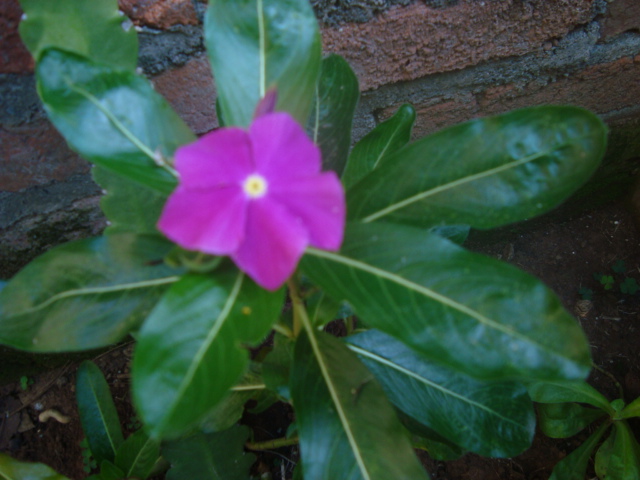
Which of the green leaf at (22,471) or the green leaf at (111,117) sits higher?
the green leaf at (111,117)

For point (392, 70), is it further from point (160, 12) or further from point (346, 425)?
point (346, 425)

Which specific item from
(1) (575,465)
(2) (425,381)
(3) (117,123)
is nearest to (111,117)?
(3) (117,123)

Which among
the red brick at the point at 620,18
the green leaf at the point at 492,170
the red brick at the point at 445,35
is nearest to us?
the green leaf at the point at 492,170

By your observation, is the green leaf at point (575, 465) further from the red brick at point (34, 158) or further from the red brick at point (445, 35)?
the red brick at point (34, 158)

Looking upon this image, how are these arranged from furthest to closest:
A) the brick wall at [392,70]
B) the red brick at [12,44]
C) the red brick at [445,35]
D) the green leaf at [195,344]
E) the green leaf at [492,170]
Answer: the red brick at [445,35] < the brick wall at [392,70] < the red brick at [12,44] < the green leaf at [492,170] < the green leaf at [195,344]

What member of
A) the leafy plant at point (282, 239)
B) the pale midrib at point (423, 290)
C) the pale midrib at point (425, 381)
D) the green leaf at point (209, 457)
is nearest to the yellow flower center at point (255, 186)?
the leafy plant at point (282, 239)

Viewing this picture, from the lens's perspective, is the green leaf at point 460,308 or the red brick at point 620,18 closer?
the green leaf at point 460,308

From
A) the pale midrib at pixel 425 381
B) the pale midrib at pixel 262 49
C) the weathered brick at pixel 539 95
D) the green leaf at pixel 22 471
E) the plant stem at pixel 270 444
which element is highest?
the pale midrib at pixel 262 49
